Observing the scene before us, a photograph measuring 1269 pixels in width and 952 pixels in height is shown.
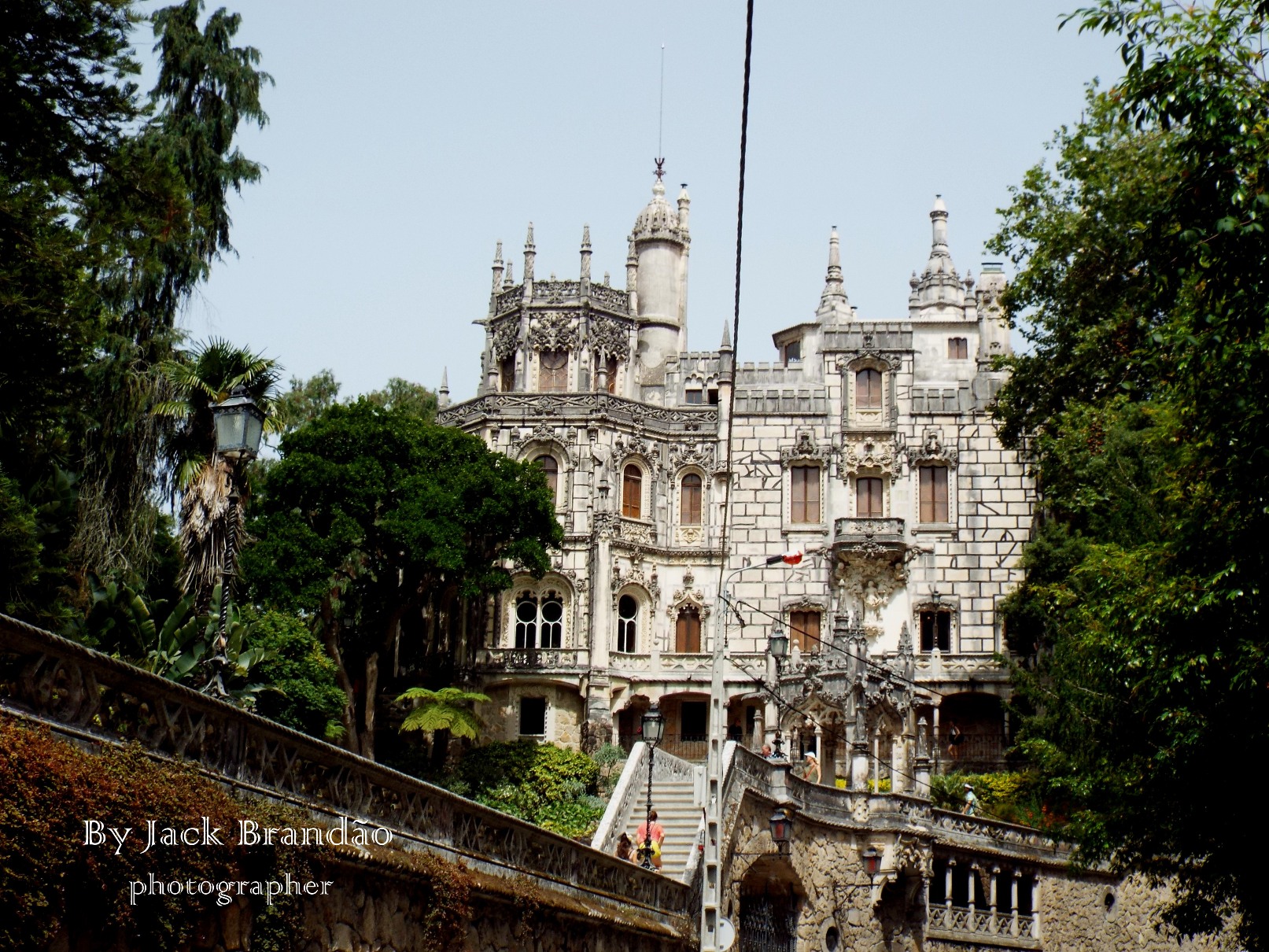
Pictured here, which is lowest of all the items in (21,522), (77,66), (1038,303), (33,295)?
(21,522)

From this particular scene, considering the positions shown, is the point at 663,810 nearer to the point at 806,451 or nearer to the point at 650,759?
the point at 650,759

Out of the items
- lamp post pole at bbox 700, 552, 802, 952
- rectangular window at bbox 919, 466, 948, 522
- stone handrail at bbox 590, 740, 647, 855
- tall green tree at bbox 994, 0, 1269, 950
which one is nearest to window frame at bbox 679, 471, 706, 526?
rectangular window at bbox 919, 466, 948, 522

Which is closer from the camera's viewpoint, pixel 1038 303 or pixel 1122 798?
pixel 1122 798

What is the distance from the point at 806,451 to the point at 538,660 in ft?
39.0

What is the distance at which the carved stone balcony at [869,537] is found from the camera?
2121 inches

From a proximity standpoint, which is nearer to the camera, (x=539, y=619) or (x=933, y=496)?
(x=539, y=619)

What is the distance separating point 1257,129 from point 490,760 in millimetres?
34590

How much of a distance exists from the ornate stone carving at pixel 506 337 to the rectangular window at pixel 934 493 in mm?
14949

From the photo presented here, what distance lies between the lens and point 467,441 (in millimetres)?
50688

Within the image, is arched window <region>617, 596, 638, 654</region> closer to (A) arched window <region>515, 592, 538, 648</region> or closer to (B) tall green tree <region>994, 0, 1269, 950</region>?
(A) arched window <region>515, 592, 538, 648</region>

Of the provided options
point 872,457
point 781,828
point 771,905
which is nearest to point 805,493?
point 872,457

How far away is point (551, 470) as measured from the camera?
179 ft

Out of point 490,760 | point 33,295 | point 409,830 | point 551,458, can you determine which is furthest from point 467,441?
point 409,830

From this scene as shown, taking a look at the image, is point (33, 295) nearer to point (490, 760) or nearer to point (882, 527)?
point (490, 760)
